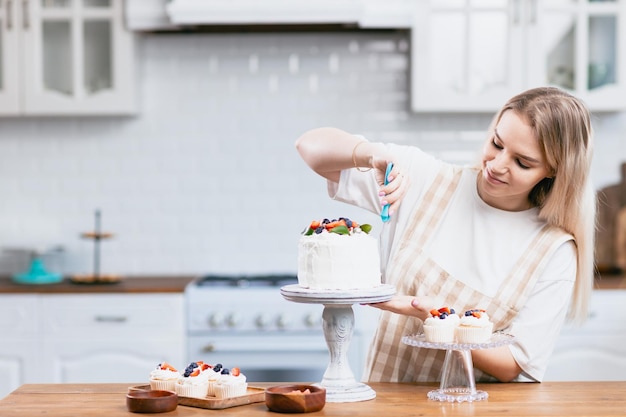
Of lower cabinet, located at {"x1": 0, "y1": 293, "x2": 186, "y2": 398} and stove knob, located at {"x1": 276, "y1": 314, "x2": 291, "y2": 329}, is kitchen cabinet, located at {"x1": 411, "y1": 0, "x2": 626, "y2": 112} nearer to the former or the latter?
stove knob, located at {"x1": 276, "y1": 314, "x2": 291, "y2": 329}

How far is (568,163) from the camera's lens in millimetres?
2234

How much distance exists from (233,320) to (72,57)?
1.46 metres

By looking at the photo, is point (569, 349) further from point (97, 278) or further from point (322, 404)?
point (322, 404)

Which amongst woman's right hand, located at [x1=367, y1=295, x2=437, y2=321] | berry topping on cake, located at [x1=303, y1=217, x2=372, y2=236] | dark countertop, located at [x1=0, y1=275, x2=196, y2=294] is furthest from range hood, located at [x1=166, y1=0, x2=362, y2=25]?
woman's right hand, located at [x1=367, y1=295, x2=437, y2=321]

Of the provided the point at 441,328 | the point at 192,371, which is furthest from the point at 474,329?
the point at 192,371

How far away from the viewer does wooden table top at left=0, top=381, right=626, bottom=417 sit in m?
1.92

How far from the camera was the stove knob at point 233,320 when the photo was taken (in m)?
3.92

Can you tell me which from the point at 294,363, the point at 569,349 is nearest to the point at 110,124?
the point at 294,363

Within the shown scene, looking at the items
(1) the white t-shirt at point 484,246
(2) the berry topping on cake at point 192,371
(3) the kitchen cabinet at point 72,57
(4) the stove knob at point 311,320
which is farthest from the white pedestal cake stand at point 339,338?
(3) the kitchen cabinet at point 72,57

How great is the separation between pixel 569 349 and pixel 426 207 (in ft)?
6.13

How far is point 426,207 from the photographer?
246cm

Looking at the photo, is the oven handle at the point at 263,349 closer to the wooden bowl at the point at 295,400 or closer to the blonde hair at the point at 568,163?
the blonde hair at the point at 568,163

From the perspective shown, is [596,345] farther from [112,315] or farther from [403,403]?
[403,403]

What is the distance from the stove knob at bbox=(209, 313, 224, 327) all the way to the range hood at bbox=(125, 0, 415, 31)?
1.28 metres
